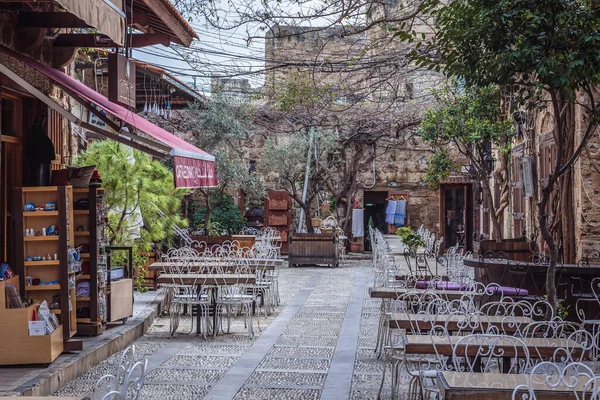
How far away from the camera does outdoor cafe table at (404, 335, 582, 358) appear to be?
18.2ft

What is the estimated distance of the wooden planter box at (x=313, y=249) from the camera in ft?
70.8

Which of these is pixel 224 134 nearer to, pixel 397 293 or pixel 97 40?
pixel 97 40

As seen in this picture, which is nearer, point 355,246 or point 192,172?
point 192,172

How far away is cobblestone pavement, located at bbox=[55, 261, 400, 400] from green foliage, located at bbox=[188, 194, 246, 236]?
30.3ft

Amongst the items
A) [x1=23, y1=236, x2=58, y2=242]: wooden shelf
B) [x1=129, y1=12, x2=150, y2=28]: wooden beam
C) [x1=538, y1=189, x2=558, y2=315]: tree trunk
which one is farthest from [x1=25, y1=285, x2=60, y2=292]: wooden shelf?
[x1=538, y1=189, x2=558, y2=315]: tree trunk

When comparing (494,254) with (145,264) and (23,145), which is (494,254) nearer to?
(145,264)

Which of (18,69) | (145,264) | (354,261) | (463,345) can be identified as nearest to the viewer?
(463,345)

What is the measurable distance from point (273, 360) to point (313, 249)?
514 inches

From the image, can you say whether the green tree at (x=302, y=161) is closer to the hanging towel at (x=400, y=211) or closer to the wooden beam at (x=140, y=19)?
the hanging towel at (x=400, y=211)

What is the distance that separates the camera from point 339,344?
381 inches

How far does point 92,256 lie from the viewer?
8.95 m

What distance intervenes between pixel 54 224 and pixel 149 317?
127 inches

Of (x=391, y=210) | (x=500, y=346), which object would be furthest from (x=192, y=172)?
(x=391, y=210)

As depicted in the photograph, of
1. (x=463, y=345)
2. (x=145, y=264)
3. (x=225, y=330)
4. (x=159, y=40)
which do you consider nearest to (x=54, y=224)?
(x=159, y=40)
